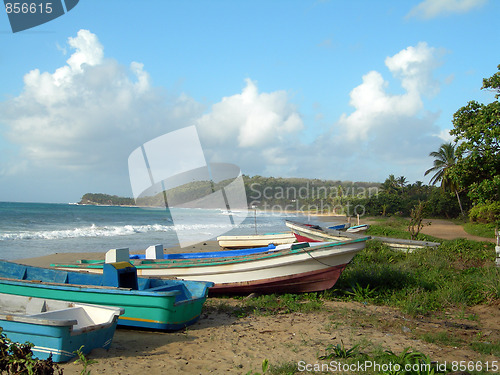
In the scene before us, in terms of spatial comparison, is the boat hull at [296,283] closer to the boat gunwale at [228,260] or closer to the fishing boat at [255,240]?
the boat gunwale at [228,260]

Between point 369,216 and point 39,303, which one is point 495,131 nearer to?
point 39,303

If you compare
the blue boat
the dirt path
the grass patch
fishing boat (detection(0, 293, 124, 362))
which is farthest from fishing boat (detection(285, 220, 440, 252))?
fishing boat (detection(0, 293, 124, 362))

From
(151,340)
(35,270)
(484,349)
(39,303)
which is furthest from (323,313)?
(35,270)

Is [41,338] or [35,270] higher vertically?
[35,270]

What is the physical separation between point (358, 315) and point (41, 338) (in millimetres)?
5049

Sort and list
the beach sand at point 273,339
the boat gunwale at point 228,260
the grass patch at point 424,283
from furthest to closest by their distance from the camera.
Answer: the boat gunwale at point 228,260 < the grass patch at point 424,283 < the beach sand at point 273,339

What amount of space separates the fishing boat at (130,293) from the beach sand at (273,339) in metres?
0.24

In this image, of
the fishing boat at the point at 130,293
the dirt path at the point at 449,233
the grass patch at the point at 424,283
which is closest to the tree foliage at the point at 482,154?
the grass patch at the point at 424,283

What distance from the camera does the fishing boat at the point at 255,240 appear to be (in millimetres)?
15158

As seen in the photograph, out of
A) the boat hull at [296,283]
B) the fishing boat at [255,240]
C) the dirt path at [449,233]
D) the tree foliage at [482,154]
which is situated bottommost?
the dirt path at [449,233]

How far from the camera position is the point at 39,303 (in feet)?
19.3

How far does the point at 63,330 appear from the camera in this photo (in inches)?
189

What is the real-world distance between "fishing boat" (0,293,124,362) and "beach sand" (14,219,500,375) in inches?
7.1

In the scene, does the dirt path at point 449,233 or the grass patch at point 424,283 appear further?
the dirt path at point 449,233
